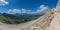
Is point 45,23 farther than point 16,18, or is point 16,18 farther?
point 16,18

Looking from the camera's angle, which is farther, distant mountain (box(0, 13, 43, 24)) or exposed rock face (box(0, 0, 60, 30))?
distant mountain (box(0, 13, 43, 24))

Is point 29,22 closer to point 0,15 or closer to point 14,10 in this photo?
point 14,10

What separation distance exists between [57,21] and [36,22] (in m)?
0.45

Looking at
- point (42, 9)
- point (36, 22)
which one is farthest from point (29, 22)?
point (42, 9)

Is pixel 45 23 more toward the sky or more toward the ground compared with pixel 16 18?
more toward the ground

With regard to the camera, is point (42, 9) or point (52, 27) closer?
point (52, 27)

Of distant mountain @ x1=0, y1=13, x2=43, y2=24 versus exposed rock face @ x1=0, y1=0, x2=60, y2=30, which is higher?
distant mountain @ x1=0, y1=13, x2=43, y2=24

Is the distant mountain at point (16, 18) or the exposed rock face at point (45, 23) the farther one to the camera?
the distant mountain at point (16, 18)

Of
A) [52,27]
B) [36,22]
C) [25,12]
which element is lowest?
[52,27]

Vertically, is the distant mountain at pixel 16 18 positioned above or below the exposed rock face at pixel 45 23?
above

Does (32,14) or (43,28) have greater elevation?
(32,14)

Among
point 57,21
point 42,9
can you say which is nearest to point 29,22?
point 42,9

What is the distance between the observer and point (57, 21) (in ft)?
9.99

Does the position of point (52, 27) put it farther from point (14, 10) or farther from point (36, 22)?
point (14, 10)
